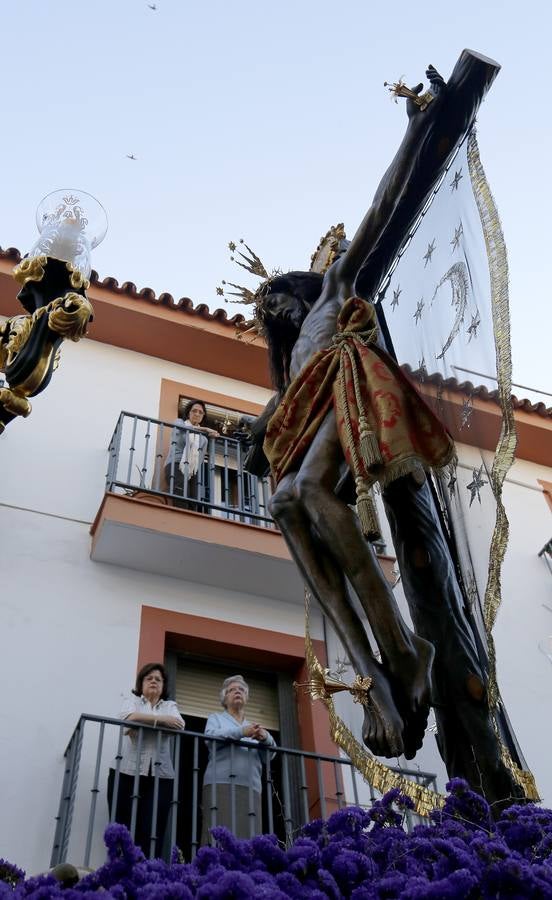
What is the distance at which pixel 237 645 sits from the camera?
22.9 feet

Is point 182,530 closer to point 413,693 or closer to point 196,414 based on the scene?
point 196,414

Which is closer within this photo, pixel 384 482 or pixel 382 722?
pixel 382 722

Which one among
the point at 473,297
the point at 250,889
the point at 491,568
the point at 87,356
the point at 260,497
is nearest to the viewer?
the point at 250,889

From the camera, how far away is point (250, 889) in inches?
76.0

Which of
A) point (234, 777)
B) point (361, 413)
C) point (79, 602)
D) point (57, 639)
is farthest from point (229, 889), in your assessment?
point (79, 602)

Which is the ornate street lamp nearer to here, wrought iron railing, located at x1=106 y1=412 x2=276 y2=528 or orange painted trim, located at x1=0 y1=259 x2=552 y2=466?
wrought iron railing, located at x1=106 y1=412 x2=276 y2=528

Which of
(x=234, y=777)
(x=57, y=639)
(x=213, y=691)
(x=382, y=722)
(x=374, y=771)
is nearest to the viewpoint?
(x=382, y=722)

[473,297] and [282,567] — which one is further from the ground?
[282,567]

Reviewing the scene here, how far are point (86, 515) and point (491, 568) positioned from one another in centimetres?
484

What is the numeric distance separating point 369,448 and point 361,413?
184 mm

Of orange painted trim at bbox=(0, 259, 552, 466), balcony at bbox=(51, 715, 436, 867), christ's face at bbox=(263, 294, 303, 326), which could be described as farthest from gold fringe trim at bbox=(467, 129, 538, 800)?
orange painted trim at bbox=(0, 259, 552, 466)

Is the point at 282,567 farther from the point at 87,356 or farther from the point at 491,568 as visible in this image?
the point at 491,568

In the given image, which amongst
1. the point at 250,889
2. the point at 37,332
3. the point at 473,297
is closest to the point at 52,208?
the point at 37,332

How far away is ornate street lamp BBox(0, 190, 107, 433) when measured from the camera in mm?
3785
